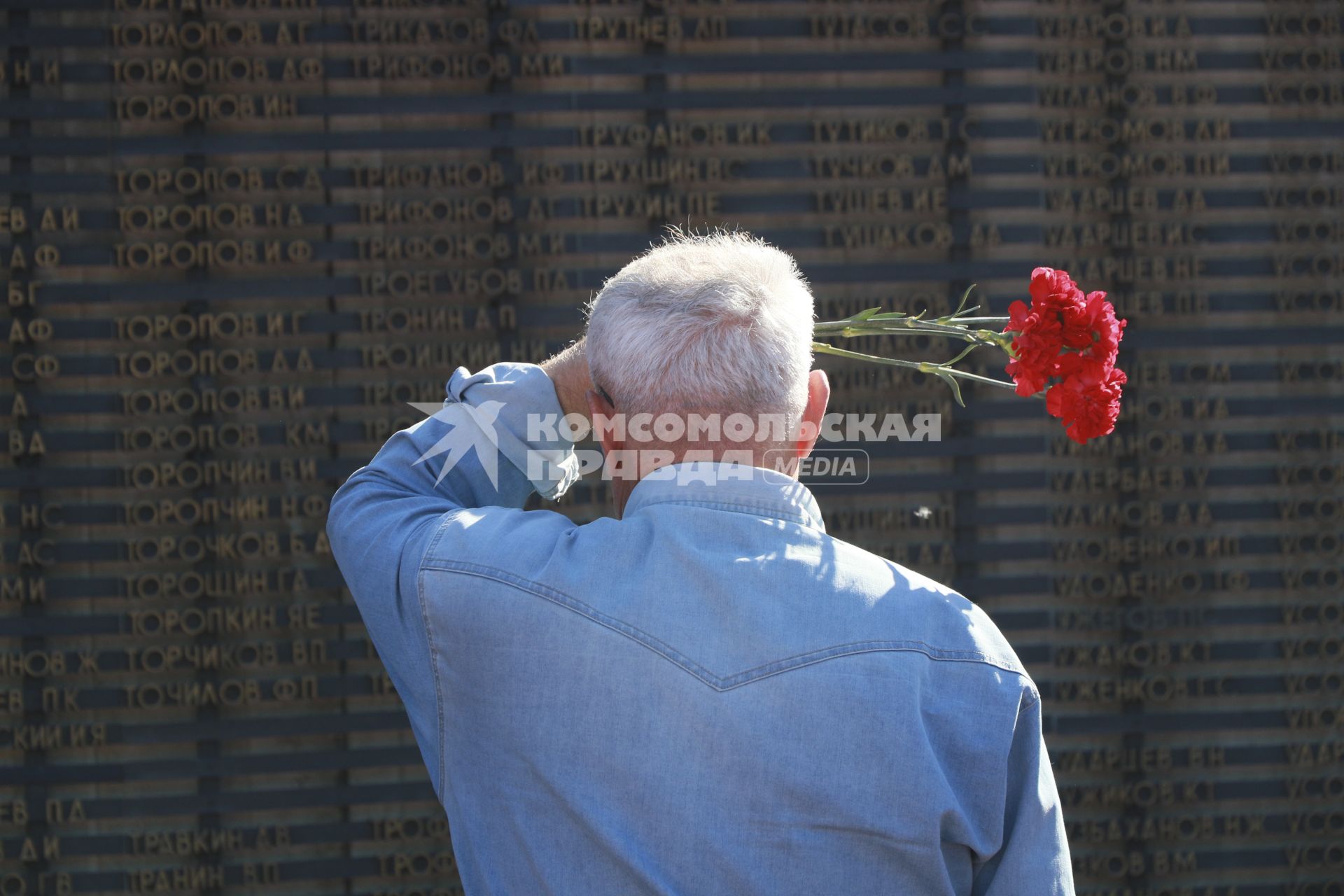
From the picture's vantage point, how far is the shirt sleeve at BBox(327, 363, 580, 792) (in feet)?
4.25

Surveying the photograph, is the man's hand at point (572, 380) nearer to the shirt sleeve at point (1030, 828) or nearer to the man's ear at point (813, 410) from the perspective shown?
the man's ear at point (813, 410)

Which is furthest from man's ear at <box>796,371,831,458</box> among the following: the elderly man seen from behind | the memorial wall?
the memorial wall

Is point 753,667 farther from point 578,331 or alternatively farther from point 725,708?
point 578,331

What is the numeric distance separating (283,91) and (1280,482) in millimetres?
3746

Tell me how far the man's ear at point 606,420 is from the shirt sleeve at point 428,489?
0.64ft

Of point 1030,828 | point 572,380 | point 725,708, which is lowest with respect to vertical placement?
point 1030,828

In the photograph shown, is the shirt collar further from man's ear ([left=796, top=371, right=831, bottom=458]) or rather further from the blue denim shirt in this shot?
man's ear ([left=796, top=371, right=831, bottom=458])

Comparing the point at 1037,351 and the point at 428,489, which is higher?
the point at 1037,351

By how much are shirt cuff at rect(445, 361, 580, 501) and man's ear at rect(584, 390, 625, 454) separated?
0.19 m

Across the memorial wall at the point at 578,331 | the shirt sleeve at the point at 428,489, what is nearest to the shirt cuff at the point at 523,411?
the shirt sleeve at the point at 428,489

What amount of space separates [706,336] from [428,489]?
460 mm

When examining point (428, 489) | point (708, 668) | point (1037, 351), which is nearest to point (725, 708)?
point (708, 668)

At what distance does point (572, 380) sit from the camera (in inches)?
59.3

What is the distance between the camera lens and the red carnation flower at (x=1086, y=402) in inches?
63.0
